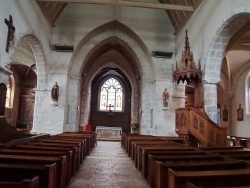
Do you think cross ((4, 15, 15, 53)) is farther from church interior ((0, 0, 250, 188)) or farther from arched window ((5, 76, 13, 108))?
arched window ((5, 76, 13, 108))

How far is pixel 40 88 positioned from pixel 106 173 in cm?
778

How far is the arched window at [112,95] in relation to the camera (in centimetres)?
2312

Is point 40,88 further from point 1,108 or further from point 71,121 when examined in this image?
point 1,108

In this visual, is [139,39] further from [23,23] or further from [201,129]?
[201,129]

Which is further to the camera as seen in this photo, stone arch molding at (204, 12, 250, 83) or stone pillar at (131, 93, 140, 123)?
stone pillar at (131, 93, 140, 123)

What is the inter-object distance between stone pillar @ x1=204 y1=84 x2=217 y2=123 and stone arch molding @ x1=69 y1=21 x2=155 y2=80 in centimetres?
434

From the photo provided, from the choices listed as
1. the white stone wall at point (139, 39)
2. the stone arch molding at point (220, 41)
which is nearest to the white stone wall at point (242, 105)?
the white stone wall at point (139, 39)

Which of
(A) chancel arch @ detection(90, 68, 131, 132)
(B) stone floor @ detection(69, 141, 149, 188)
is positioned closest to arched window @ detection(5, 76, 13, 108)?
(A) chancel arch @ detection(90, 68, 131, 132)

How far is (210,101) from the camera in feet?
27.9

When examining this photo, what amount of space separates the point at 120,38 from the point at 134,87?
5743mm

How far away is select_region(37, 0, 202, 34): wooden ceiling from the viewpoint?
945 centimetres

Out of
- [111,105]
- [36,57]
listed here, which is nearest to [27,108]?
[36,57]

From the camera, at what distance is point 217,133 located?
Answer: 7.33 metres

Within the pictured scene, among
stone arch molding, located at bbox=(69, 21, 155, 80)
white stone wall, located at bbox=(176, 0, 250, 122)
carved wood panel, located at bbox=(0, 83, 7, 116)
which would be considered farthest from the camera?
stone arch molding, located at bbox=(69, 21, 155, 80)
